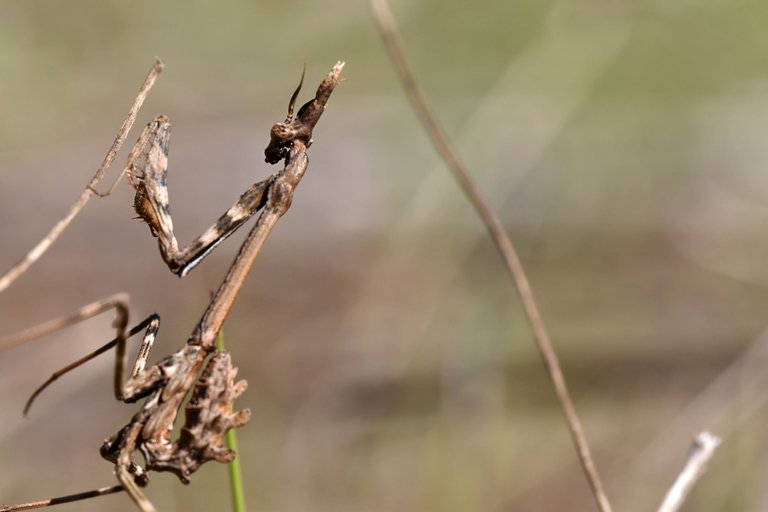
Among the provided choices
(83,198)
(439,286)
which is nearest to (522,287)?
(83,198)

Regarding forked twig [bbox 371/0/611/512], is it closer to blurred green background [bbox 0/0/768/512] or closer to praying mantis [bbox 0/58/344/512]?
praying mantis [bbox 0/58/344/512]

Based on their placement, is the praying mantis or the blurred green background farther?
the blurred green background

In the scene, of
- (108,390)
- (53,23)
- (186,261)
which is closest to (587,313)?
(108,390)

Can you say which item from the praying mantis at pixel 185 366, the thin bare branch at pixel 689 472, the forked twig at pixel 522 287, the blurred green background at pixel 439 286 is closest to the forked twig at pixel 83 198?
the praying mantis at pixel 185 366

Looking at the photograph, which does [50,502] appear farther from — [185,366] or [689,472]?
[689,472]

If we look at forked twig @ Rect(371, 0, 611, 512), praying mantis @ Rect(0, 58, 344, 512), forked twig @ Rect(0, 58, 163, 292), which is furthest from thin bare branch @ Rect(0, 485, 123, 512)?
forked twig @ Rect(371, 0, 611, 512)

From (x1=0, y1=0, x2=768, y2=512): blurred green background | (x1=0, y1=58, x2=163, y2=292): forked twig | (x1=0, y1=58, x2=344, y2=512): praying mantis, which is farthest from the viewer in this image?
(x1=0, y1=0, x2=768, y2=512): blurred green background

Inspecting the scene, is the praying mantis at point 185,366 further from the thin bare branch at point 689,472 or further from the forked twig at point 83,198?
the thin bare branch at point 689,472

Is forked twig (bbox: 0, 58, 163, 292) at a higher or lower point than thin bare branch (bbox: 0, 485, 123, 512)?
higher
